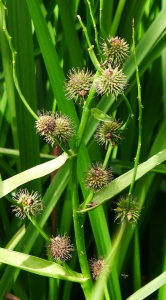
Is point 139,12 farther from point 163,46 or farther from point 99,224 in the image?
point 99,224

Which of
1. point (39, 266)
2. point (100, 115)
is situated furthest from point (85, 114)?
point (39, 266)

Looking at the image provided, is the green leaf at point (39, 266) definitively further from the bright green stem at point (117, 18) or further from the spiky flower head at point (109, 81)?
the bright green stem at point (117, 18)

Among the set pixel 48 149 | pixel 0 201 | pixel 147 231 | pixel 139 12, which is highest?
pixel 139 12

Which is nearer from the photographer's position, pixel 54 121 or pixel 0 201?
pixel 54 121

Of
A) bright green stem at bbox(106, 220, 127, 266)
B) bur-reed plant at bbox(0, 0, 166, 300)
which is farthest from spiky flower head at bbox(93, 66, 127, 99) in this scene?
bright green stem at bbox(106, 220, 127, 266)

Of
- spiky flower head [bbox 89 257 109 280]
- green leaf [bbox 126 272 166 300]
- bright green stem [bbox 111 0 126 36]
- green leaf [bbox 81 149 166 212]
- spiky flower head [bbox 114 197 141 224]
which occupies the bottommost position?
green leaf [bbox 126 272 166 300]

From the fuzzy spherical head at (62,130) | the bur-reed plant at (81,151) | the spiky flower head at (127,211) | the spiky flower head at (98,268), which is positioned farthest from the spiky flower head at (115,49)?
the spiky flower head at (98,268)

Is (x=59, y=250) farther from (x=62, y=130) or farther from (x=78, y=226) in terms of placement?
(x=62, y=130)

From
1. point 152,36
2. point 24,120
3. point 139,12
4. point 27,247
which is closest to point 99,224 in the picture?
point 27,247

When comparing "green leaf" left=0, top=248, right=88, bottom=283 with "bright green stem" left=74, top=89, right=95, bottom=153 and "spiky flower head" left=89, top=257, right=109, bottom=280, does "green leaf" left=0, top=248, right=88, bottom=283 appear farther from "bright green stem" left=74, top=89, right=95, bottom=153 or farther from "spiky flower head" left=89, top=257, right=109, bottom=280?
"bright green stem" left=74, top=89, right=95, bottom=153
